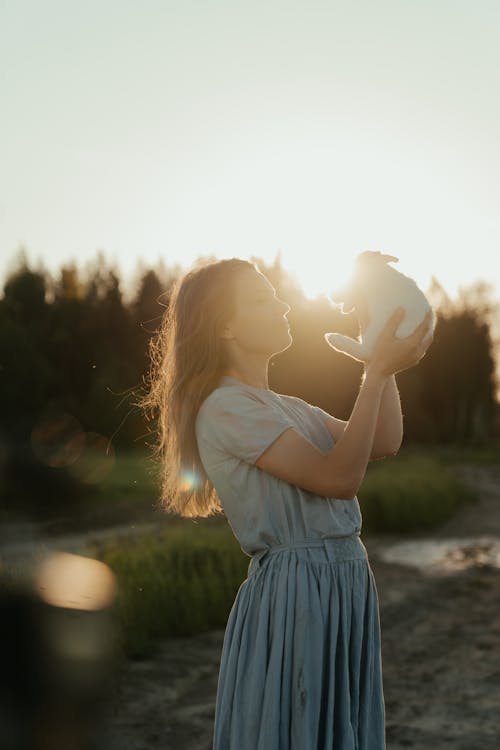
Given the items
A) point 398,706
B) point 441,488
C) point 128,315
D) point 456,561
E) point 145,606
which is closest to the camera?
point 398,706

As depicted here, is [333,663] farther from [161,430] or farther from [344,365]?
A: [344,365]

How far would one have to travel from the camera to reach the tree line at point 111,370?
63.0 feet

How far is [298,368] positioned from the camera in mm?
24531

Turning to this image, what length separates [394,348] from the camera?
206 centimetres

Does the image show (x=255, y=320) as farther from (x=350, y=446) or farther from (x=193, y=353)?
(x=350, y=446)

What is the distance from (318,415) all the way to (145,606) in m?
4.95

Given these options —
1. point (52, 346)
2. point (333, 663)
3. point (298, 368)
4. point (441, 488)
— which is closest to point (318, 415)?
point (333, 663)

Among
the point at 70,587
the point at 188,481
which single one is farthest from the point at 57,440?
the point at 188,481

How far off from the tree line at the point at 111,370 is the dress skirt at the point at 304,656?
446 inches

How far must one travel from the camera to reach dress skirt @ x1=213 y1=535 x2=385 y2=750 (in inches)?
82.0

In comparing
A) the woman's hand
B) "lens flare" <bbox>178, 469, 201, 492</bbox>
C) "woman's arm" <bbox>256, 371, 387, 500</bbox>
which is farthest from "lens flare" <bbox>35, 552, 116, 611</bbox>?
the woman's hand

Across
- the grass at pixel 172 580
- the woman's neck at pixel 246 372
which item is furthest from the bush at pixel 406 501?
the woman's neck at pixel 246 372

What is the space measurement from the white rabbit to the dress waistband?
0.43m

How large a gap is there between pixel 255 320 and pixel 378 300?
33cm
